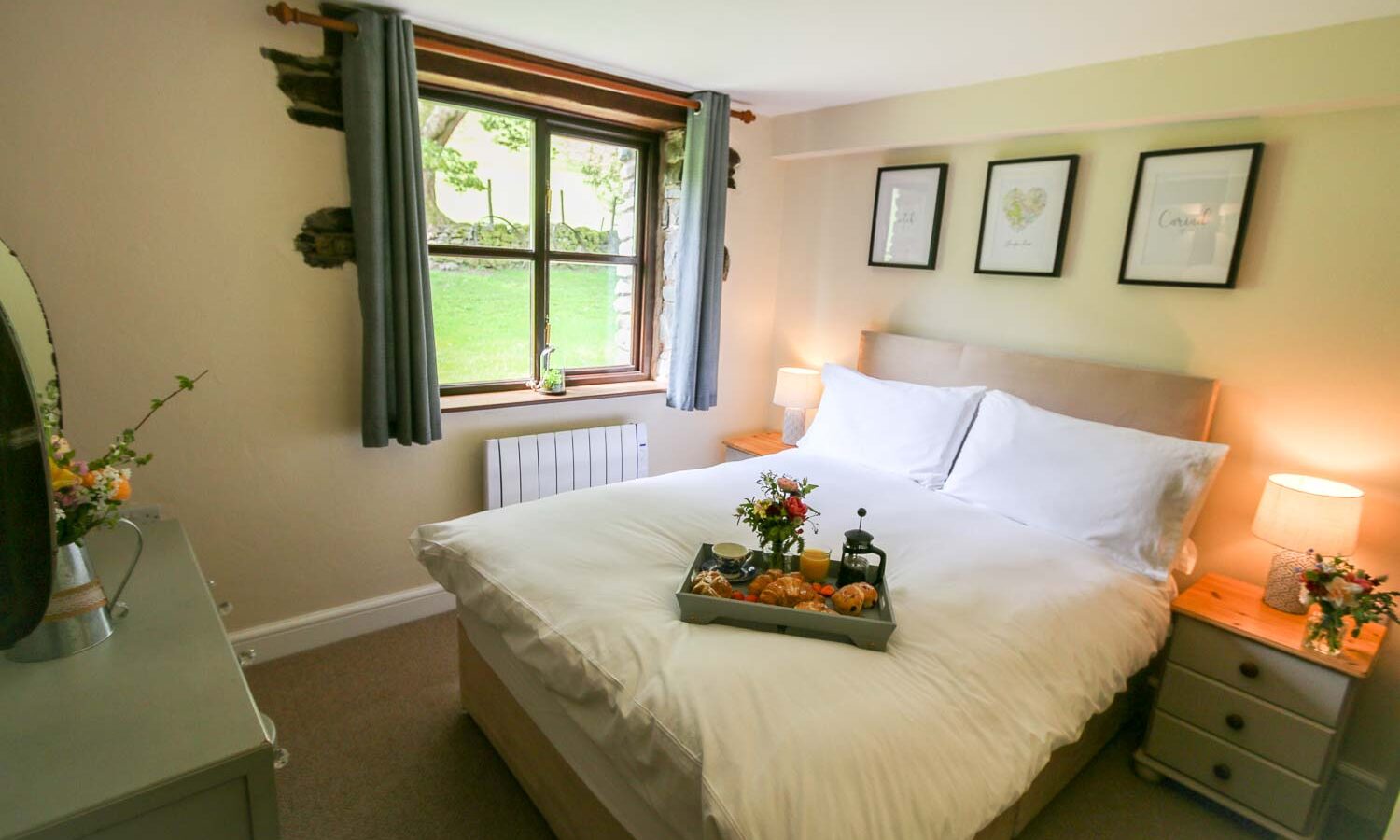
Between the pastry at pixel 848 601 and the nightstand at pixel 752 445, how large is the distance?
71.2 inches

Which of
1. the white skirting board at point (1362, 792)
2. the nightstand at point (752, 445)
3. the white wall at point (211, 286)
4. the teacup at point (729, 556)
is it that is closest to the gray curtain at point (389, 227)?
the white wall at point (211, 286)

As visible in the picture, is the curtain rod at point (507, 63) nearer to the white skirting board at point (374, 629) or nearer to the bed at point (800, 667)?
the bed at point (800, 667)

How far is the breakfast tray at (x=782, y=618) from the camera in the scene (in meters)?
1.47

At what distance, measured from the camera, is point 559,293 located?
10.5 ft

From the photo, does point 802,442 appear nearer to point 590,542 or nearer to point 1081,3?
point 590,542

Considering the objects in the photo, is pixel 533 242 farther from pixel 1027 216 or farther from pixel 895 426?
pixel 1027 216

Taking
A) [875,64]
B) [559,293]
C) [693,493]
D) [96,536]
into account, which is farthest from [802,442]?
[96,536]

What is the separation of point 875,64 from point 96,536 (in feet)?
9.36

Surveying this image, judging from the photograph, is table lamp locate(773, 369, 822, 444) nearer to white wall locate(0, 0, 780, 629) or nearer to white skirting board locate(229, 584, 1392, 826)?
white wall locate(0, 0, 780, 629)

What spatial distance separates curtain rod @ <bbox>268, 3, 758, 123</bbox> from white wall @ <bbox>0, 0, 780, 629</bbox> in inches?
5.3

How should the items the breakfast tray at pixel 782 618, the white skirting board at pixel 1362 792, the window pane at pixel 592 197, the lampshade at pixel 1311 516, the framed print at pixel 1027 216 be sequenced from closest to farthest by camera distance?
the breakfast tray at pixel 782 618 → the lampshade at pixel 1311 516 → the white skirting board at pixel 1362 792 → the framed print at pixel 1027 216 → the window pane at pixel 592 197

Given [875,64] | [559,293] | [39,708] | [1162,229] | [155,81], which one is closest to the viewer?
[39,708]

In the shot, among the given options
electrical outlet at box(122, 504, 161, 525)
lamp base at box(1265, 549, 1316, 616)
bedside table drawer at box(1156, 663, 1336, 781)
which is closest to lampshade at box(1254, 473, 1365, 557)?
lamp base at box(1265, 549, 1316, 616)

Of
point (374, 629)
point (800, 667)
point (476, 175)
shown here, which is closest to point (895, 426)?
point (800, 667)
